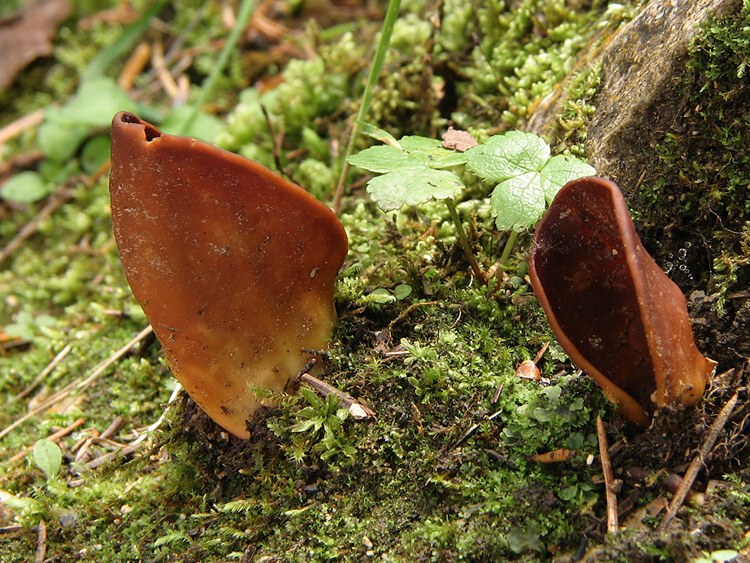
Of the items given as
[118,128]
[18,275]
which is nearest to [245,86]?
[18,275]

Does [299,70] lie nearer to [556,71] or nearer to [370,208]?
[370,208]

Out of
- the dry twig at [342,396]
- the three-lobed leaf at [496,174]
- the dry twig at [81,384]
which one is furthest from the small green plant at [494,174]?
the dry twig at [81,384]

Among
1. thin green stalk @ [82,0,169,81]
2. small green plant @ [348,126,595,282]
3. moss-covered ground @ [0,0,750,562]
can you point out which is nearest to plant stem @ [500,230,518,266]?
moss-covered ground @ [0,0,750,562]

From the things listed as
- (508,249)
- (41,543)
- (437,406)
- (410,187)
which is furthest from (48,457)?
(508,249)

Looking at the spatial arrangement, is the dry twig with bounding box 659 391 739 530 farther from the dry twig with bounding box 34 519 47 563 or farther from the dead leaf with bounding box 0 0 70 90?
the dead leaf with bounding box 0 0 70 90

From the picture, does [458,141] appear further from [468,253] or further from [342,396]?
[342,396]

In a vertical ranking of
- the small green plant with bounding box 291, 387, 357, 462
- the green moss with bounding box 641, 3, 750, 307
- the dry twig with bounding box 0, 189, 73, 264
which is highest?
the green moss with bounding box 641, 3, 750, 307

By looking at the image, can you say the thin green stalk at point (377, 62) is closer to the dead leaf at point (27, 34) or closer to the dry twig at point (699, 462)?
the dry twig at point (699, 462)
